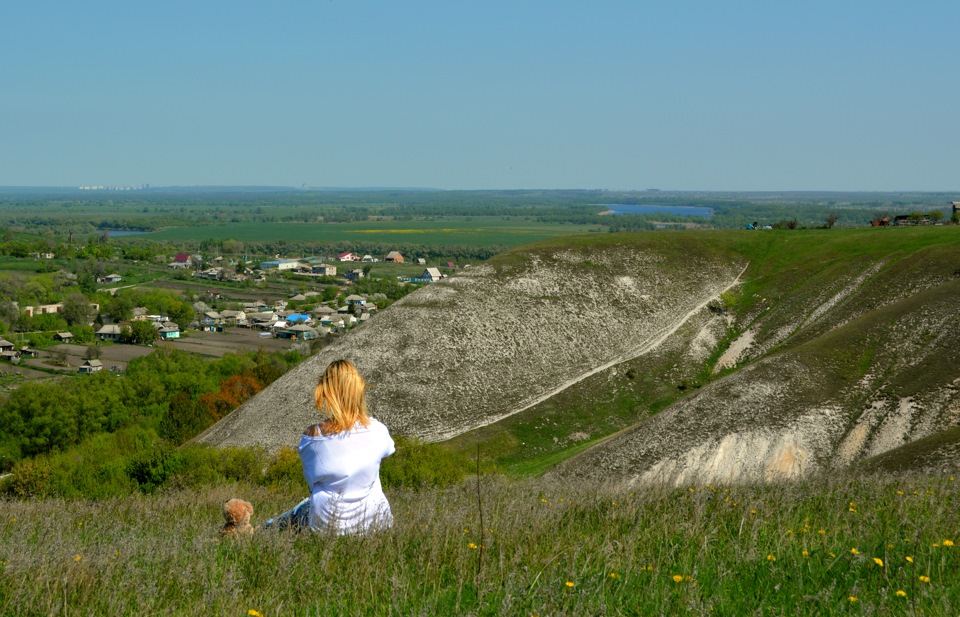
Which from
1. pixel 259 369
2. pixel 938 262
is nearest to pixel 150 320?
pixel 259 369

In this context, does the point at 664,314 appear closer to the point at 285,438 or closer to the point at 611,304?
the point at 611,304

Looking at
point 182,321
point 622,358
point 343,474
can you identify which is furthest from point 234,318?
point 343,474

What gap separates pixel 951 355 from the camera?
1639 inches

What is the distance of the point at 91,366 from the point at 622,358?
2534 inches

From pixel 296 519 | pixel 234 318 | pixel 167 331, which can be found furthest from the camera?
pixel 234 318

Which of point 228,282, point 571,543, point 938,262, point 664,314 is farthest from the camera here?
point 228,282

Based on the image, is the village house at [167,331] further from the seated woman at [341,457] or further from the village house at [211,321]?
the seated woman at [341,457]

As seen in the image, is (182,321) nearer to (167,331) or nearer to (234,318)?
(234,318)

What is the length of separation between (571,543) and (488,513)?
1.59 metres

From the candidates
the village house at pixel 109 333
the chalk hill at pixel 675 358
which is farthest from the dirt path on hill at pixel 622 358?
the village house at pixel 109 333

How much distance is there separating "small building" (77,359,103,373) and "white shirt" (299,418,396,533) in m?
95.0

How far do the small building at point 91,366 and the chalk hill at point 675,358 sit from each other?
5059 cm

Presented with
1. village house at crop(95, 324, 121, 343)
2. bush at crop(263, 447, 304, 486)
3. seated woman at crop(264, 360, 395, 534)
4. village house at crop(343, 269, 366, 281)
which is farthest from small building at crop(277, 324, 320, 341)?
seated woman at crop(264, 360, 395, 534)

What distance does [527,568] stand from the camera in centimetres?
630
